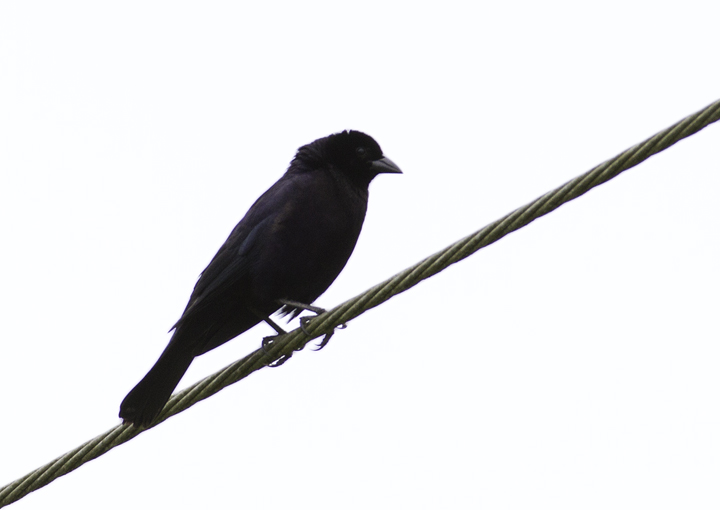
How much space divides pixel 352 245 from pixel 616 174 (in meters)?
2.45

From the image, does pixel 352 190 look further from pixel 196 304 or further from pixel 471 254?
pixel 471 254

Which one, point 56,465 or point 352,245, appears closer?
point 56,465

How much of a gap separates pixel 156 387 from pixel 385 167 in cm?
209

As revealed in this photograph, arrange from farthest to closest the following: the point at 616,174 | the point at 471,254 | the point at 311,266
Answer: the point at 311,266, the point at 471,254, the point at 616,174

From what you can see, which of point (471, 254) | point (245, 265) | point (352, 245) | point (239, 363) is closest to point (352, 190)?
point (352, 245)

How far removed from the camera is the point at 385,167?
20.5ft

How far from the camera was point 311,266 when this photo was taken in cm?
545

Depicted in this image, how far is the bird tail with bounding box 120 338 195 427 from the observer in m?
4.68

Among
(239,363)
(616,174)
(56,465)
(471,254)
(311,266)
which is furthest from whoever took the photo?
(311,266)

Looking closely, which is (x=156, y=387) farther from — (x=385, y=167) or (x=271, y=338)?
(x=385, y=167)

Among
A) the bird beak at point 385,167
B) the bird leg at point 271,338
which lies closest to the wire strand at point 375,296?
the bird leg at point 271,338

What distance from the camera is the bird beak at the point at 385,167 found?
Answer: 20.4 ft

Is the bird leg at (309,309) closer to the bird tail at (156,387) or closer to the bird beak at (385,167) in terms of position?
the bird tail at (156,387)

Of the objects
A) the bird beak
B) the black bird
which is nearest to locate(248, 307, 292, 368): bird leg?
the black bird
